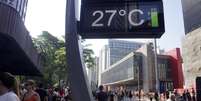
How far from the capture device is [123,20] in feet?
18.8

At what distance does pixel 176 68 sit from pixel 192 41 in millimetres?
27281

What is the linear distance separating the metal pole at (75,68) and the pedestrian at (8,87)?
1879mm

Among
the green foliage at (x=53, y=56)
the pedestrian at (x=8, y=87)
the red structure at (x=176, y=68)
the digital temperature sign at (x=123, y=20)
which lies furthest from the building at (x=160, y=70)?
the pedestrian at (x=8, y=87)

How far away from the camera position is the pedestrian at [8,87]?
3.73 m

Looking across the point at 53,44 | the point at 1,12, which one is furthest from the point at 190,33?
the point at 1,12

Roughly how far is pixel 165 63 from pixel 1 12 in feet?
221

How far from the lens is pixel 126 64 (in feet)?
309

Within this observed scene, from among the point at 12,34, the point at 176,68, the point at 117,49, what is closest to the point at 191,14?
the point at 176,68

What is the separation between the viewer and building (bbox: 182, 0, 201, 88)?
43.9 metres

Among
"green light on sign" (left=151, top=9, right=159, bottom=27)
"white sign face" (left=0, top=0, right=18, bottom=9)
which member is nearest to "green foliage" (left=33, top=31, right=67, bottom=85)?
"white sign face" (left=0, top=0, right=18, bottom=9)

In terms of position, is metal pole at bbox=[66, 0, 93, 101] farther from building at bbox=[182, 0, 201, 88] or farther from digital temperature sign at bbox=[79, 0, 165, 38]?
building at bbox=[182, 0, 201, 88]

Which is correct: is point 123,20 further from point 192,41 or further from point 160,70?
point 160,70

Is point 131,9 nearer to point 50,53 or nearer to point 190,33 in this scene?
point 50,53

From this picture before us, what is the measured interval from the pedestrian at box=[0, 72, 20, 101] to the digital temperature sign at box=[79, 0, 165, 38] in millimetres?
2076
